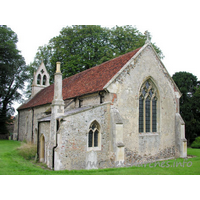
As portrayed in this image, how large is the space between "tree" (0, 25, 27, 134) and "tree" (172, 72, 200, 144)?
85.7ft

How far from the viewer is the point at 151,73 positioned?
16.8m

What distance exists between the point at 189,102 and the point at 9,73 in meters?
28.2

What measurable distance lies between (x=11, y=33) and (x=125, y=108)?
1102 inches

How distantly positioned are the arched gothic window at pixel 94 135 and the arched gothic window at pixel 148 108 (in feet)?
12.7

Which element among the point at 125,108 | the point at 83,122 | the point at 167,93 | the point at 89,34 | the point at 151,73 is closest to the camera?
the point at 83,122

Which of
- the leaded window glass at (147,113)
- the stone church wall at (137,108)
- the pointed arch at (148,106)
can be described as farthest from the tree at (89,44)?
the leaded window glass at (147,113)

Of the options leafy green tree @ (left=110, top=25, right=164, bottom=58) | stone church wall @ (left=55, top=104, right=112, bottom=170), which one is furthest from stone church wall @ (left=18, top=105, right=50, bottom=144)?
leafy green tree @ (left=110, top=25, right=164, bottom=58)

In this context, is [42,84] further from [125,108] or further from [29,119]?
[125,108]

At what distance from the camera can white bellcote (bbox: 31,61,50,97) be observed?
33.5 meters

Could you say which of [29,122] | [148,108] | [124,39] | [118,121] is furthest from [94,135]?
[124,39]

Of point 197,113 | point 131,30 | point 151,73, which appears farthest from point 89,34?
point 197,113

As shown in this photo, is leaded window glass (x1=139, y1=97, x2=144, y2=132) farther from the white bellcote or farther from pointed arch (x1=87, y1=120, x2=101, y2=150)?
the white bellcote

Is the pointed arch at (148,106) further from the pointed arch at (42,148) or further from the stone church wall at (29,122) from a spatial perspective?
the stone church wall at (29,122)

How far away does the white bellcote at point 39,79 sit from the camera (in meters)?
33.5
